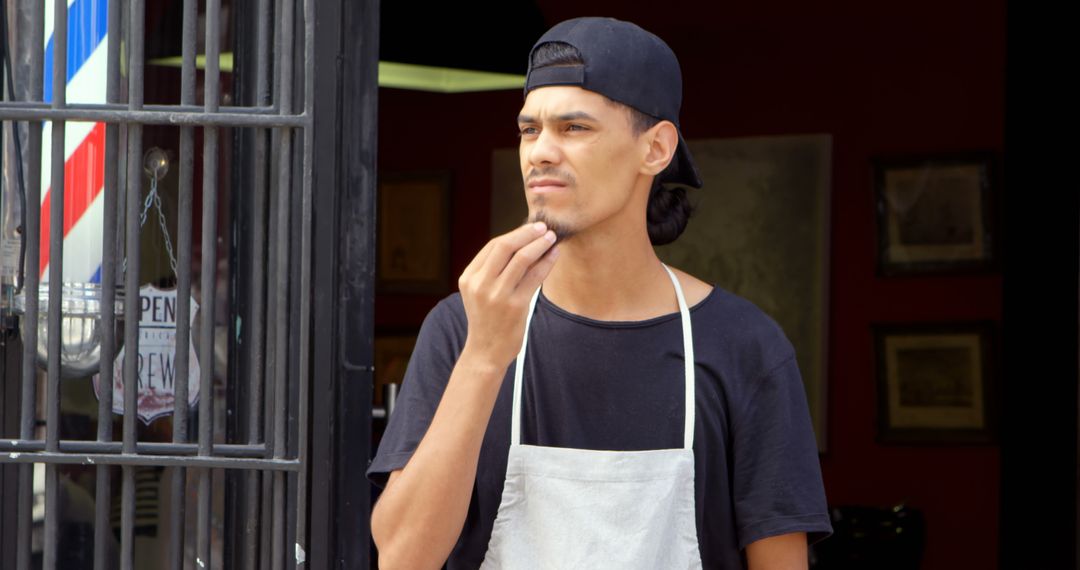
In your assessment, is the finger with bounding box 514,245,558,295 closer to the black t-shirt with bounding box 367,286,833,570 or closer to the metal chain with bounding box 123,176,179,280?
the black t-shirt with bounding box 367,286,833,570

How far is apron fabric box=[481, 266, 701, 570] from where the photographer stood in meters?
1.99

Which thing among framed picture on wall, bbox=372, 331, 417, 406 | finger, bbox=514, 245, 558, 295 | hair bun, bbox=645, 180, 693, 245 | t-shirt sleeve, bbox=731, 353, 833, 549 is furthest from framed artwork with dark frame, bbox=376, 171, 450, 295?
finger, bbox=514, 245, 558, 295

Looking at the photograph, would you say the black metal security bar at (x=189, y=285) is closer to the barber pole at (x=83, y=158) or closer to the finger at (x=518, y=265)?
the barber pole at (x=83, y=158)

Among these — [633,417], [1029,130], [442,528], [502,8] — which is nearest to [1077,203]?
[1029,130]

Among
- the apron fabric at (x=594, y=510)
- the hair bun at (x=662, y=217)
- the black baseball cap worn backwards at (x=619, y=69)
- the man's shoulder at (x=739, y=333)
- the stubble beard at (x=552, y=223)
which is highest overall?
the black baseball cap worn backwards at (x=619, y=69)

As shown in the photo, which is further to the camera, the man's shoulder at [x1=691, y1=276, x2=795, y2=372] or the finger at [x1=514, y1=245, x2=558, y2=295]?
the man's shoulder at [x1=691, y1=276, x2=795, y2=372]

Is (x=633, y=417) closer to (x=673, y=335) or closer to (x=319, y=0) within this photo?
(x=673, y=335)

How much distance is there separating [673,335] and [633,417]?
137mm

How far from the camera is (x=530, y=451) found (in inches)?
79.4

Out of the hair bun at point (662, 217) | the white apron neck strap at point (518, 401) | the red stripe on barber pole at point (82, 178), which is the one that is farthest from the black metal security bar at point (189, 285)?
the hair bun at point (662, 217)

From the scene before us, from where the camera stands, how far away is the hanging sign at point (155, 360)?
2570 mm

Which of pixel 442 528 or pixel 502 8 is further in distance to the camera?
pixel 502 8

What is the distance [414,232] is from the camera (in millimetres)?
6711

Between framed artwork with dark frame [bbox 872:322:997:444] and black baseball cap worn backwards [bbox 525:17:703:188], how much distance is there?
3.98 meters
